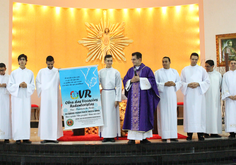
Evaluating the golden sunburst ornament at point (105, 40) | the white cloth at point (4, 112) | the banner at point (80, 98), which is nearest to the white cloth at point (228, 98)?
the banner at point (80, 98)

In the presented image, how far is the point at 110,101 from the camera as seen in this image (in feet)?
18.7

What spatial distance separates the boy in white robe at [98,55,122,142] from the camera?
5633 mm

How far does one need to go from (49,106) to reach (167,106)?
2.54 metres

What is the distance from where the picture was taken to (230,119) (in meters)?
6.06

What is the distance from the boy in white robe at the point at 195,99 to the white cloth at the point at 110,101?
1.50 meters

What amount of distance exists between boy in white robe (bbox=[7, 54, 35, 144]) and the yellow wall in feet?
14.2

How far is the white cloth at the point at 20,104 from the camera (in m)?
5.59

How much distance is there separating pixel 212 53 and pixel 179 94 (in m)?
1.99

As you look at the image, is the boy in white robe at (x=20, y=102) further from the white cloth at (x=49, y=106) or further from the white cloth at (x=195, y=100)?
the white cloth at (x=195, y=100)

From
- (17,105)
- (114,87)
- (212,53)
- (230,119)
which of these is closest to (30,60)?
(17,105)

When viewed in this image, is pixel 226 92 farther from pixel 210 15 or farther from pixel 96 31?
pixel 96 31

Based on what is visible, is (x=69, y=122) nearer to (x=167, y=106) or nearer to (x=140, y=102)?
(x=140, y=102)

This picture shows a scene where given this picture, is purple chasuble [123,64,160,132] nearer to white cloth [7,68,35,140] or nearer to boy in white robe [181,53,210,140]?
boy in white robe [181,53,210,140]

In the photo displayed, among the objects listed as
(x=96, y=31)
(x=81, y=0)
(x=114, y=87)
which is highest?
(x=81, y=0)
